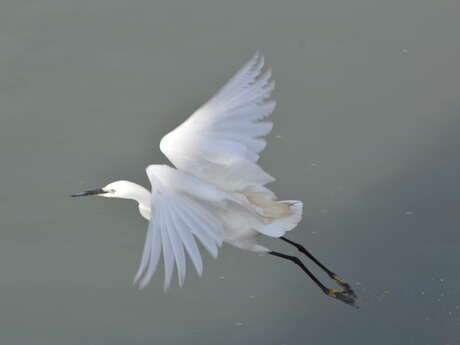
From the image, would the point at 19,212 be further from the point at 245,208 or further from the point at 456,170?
the point at 456,170

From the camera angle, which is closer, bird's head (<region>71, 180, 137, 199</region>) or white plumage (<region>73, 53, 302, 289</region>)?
white plumage (<region>73, 53, 302, 289</region>)

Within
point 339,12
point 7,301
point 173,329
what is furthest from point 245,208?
point 339,12

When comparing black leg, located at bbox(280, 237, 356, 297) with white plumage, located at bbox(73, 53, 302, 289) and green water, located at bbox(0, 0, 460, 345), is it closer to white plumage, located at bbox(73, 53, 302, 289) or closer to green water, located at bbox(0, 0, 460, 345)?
green water, located at bbox(0, 0, 460, 345)

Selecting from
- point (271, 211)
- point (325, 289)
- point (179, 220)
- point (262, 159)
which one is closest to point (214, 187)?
point (179, 220)

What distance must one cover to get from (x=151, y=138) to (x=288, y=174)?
2.03ft

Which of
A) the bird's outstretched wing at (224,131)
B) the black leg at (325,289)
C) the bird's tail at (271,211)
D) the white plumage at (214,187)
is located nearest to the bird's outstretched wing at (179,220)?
the white plumage at (214,187)

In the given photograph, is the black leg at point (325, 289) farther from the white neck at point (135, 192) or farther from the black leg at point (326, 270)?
the white neck at point (135, 192)

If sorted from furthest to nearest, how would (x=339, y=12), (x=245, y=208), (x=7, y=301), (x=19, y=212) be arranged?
1. (x=339, y=12)
2. (x=19, y=212)
3. (x=7, y=301)
4. (x=245, y=208)

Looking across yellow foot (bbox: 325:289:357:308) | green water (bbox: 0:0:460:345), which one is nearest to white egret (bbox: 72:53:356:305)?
yellow foot (bbox: 325:289:357:308)

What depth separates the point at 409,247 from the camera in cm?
379

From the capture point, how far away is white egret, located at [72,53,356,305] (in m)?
2.83

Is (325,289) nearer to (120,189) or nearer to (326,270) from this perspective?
(326,270)

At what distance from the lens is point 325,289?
3641mm

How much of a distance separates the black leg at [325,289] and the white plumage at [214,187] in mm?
162
